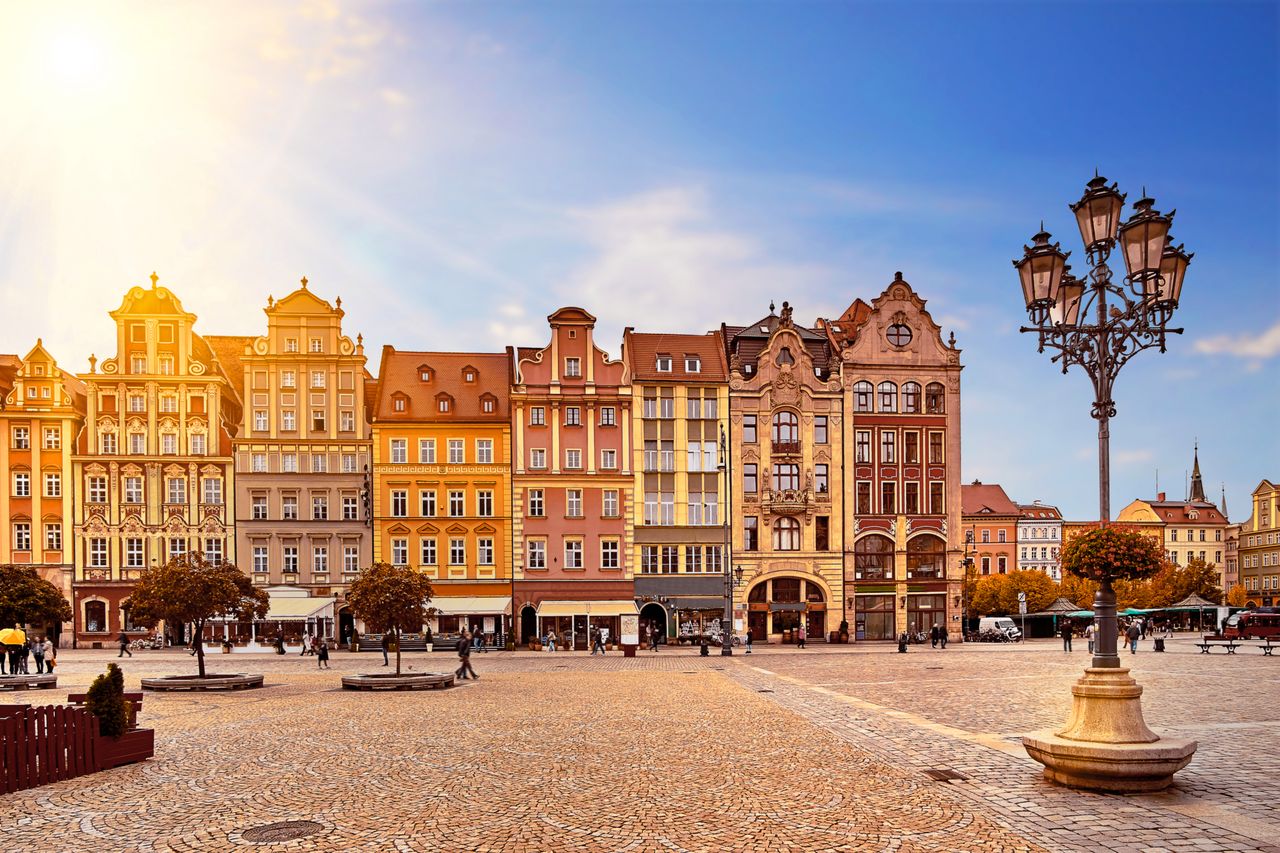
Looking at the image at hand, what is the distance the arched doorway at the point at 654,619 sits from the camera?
58.8m

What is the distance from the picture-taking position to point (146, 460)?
2277 inches

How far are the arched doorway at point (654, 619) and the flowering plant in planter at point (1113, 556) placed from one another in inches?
1797

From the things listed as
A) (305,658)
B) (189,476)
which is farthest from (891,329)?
(189,476)

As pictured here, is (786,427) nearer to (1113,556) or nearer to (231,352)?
(231,352)

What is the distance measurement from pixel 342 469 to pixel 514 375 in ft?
37.2

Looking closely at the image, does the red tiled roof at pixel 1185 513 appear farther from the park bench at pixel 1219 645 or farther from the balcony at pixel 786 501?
the balcony at pixel 786 501

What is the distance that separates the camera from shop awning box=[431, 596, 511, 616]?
2215 inches

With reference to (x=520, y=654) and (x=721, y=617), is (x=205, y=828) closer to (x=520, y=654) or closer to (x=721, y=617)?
(x=520, y=654)

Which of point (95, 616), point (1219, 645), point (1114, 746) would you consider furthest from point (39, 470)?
point (1219, 645)

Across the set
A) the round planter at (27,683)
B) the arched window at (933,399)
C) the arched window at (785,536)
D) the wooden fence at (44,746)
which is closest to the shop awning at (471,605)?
the arched window at (785,536)

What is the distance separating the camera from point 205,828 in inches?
467

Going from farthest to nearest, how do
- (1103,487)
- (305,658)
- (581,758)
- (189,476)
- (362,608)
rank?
(189,476) < (305,658) < (362,608) < (581,758) < (1103,487)

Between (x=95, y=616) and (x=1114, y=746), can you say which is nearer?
(x=1114, y=746)

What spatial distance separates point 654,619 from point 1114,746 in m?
47.8
